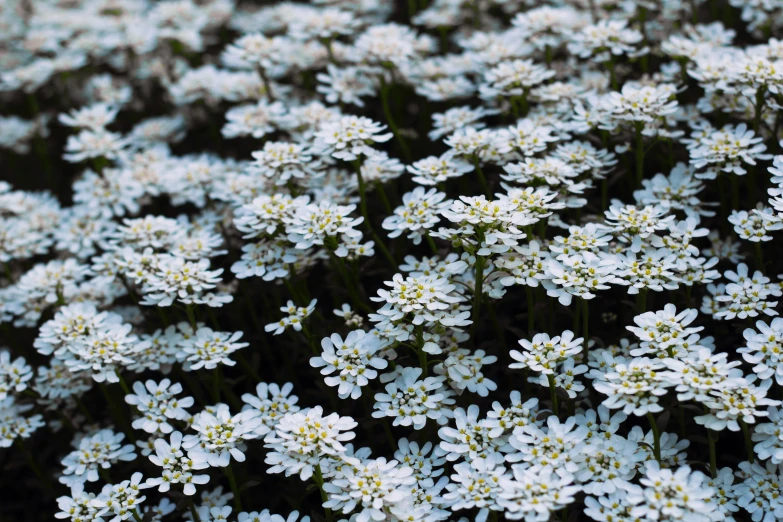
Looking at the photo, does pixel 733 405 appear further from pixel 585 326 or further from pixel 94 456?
pixel 94 456

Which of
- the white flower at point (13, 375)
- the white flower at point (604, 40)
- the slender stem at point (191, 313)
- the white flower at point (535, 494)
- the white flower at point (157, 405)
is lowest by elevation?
the white flower at point (13, 375)

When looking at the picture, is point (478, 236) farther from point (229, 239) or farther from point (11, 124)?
point (11, 124)

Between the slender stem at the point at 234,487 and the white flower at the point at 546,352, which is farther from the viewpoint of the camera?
the slender stem at the point at 234,487

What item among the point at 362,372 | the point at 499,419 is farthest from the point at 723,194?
the point at 362,372

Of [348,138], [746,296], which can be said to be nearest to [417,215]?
[348,138]

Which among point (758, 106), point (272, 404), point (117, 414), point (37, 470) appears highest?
point (758, 106)

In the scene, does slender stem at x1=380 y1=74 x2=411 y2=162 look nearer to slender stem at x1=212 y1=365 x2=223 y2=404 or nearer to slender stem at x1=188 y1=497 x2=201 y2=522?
slender stem at x1=212 y1=365 x2=223 y2=404

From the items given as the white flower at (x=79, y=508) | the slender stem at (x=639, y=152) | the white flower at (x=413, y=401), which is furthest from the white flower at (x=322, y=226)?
the slender stem at (x=639, y=152)

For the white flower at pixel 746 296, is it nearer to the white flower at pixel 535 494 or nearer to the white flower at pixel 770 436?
the white flower at pixel 770 436
